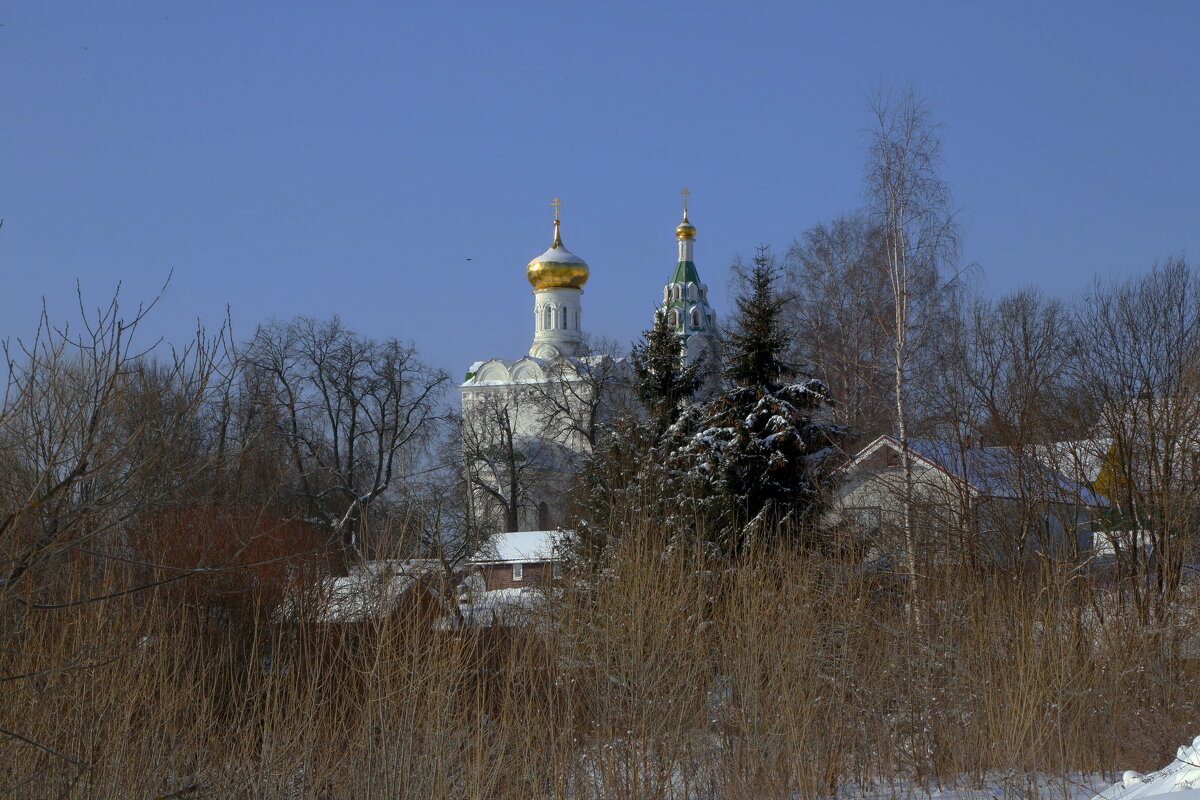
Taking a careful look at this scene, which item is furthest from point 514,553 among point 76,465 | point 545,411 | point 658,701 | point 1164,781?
point 76,465

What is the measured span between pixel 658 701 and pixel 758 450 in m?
6.19

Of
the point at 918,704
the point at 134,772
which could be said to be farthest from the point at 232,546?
the point at 918,704

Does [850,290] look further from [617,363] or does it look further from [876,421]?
[617,363]

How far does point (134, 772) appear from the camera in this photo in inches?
277

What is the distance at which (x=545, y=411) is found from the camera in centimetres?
3300

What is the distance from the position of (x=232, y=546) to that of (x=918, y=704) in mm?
6809

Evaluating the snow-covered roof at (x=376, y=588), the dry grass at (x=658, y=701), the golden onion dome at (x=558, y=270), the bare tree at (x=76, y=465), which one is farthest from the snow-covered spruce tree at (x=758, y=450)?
the golden onion dome at (x=558, y=270)

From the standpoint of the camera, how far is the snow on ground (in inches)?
256

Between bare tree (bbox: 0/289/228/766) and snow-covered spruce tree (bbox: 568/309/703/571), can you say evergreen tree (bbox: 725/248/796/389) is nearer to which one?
snow-covered spruce tree (bbox: 568/309/703/571)

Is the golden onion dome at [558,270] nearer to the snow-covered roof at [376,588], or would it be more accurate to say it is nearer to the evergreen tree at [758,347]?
the evergreen tree at [758,347]

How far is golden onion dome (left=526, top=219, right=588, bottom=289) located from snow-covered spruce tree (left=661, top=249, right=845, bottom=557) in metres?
27.1

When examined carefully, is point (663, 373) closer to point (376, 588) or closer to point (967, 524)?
point (967, 524)

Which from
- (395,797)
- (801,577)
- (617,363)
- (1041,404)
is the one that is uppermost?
(617,363)

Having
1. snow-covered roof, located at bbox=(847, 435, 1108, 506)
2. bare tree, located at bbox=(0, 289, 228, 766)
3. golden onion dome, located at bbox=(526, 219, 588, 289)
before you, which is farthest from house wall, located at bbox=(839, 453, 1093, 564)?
golden onion dome, located at bbox=(526, 219, 588, 289)
